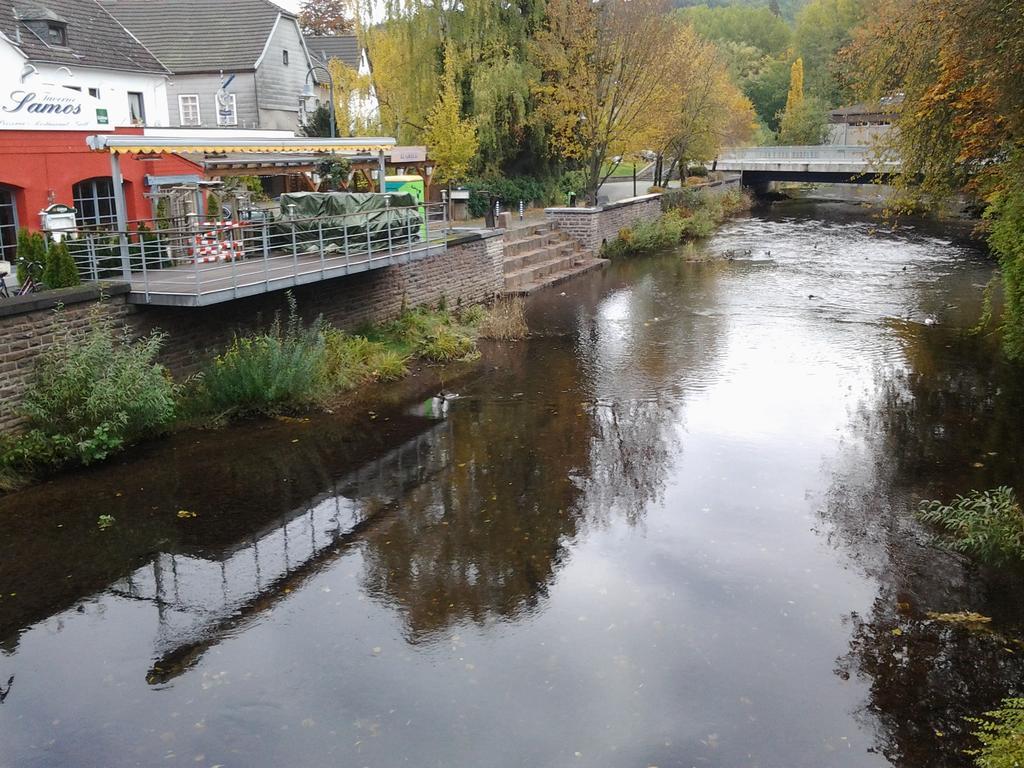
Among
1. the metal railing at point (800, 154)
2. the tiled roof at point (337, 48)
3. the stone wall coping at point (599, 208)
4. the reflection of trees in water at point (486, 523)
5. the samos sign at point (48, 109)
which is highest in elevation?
the tiled roof at point (337, 48)

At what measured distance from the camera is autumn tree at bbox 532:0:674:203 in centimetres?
3183

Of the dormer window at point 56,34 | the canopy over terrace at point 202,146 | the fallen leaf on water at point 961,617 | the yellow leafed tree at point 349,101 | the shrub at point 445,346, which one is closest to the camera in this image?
the fallen leaf on water at point 961,617

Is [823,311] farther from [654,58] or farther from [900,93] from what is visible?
[654,58]

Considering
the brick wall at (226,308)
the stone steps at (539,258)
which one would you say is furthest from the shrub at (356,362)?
the stone steps at (539,258)

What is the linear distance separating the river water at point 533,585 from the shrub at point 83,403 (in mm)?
490

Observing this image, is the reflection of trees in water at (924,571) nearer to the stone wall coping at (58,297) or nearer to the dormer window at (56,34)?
the stone wall coping at (58,297)

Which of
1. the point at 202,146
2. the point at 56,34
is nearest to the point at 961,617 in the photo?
the point at 202,146

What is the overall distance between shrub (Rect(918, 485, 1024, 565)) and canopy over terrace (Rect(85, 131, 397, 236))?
12.0 meters

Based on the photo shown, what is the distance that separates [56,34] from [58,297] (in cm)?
1192

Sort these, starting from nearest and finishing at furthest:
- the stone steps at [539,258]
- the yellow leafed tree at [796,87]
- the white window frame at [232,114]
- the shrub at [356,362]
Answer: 1. the shrub at [356,362]
2. the stone steps at [539,258]
3. the white window frame at [232,114]
4. the yellow leafed tree at [796,87]

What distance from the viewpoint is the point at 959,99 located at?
14781mm

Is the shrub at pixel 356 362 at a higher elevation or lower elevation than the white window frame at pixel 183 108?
lower

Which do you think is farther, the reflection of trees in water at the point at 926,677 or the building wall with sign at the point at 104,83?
the building wall with sign at the point at 104,83

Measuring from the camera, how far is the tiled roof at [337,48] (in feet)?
151
